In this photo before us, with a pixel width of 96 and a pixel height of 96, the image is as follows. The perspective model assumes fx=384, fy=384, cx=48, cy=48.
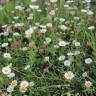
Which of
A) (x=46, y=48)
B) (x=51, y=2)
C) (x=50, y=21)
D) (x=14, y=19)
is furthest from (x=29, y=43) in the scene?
(x=51, y=2)

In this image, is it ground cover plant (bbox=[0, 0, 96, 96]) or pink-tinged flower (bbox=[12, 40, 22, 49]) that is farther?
pink-tinged flower (bbox=[12, 40, 22, 49])

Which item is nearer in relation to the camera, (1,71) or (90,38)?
(1,71)

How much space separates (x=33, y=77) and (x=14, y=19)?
118 centimetres

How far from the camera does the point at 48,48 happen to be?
330cm

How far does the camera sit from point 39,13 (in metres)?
4.08

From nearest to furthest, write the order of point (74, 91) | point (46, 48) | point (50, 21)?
1. point (74, 91)
2. point (46, 48)
3. point (50, 21)

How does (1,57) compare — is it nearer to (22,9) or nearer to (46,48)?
(46,48)

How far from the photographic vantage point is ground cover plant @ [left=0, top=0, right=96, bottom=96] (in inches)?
114

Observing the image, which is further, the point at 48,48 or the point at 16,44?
the point at 16,44

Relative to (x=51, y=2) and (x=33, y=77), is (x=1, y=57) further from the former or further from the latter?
(x=51, y=2)

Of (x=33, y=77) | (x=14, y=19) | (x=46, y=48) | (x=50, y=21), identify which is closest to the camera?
(x=33, y=77)

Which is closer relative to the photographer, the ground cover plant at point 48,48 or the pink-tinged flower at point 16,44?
the ground cover plant at point 48,48

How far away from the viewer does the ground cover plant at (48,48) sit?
2896mm

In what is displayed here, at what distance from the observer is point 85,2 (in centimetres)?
423
